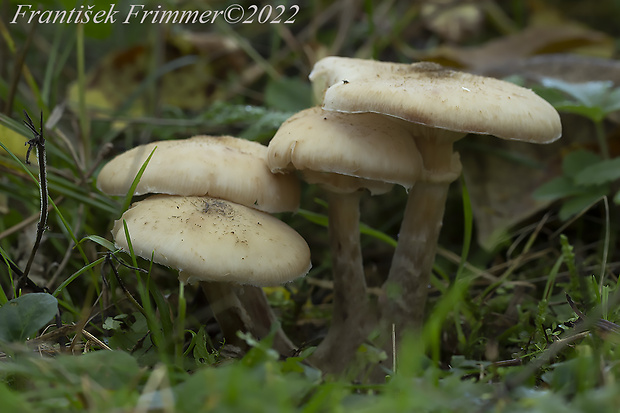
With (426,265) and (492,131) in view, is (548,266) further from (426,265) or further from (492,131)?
(492,131)

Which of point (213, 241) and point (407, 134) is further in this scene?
point (407, 134)

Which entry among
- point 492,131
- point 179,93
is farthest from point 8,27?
point 492,131

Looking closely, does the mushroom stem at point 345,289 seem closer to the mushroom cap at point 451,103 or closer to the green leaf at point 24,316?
the mushroom cap at point 451,103

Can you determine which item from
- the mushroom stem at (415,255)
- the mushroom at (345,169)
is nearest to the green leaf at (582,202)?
the mushroom stem at (415,255)

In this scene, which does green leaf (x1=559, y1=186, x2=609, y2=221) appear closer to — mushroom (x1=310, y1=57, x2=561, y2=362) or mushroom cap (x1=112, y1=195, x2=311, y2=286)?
mushroom (x1=310, y1=57, x2=561, y2=362)

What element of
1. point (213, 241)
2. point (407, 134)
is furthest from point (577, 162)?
point (213, 241)

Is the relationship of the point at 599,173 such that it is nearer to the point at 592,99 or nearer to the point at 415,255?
the point at 592,99

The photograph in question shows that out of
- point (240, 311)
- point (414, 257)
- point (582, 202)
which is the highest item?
point (582, 202)
